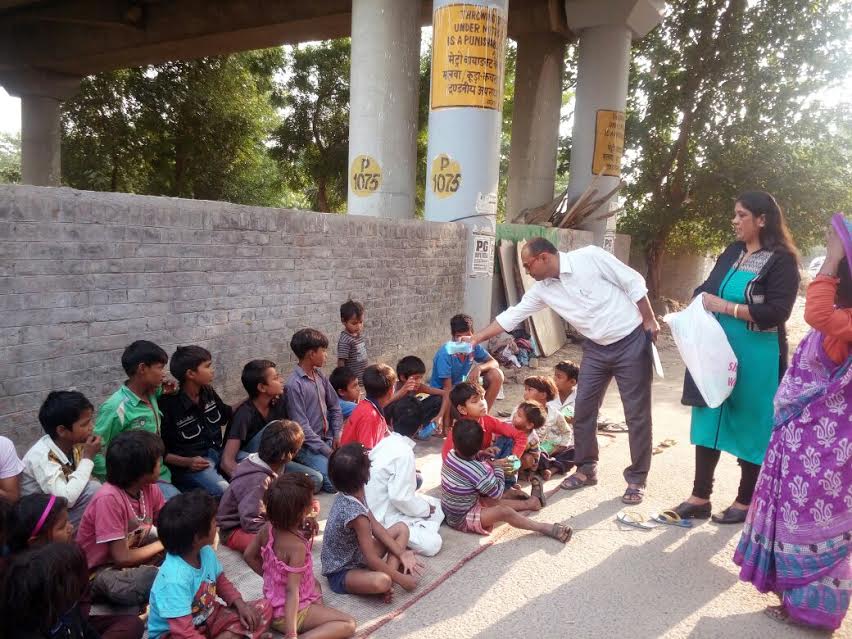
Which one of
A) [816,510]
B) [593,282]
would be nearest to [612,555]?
[816,510]

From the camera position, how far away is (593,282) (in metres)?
4.13

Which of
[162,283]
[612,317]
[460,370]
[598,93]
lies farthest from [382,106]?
[612,317]

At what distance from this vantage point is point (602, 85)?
11.6m

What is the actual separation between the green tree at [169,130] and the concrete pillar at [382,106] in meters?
7.28

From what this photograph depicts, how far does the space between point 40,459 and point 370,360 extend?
370cm

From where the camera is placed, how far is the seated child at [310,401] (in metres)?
4.19

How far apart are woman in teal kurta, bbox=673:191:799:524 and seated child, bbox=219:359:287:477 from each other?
2.43 meters

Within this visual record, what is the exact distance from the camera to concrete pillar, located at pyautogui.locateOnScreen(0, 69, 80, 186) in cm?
1489

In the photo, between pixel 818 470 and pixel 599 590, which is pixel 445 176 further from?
pixel 818 470

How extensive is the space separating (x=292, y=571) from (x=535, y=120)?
1189cm

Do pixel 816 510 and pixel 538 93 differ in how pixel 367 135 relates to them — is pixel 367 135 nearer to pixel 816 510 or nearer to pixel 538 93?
pixel 538 93

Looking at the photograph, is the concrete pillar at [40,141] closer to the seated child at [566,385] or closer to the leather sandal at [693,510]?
the seated child at [566,385]

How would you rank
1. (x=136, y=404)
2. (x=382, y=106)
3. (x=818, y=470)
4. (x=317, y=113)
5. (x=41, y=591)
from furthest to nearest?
(x=317, y=113)
(x=382, y=106)
(x=136, y=404)
(x=818, y=470)
(x=41, y=591)

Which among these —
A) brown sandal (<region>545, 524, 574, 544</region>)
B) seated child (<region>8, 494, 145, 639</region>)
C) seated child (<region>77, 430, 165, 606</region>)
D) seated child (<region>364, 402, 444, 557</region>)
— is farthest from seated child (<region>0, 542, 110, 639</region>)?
brown sandal (<region>545, 524, 574, 544</region>)
